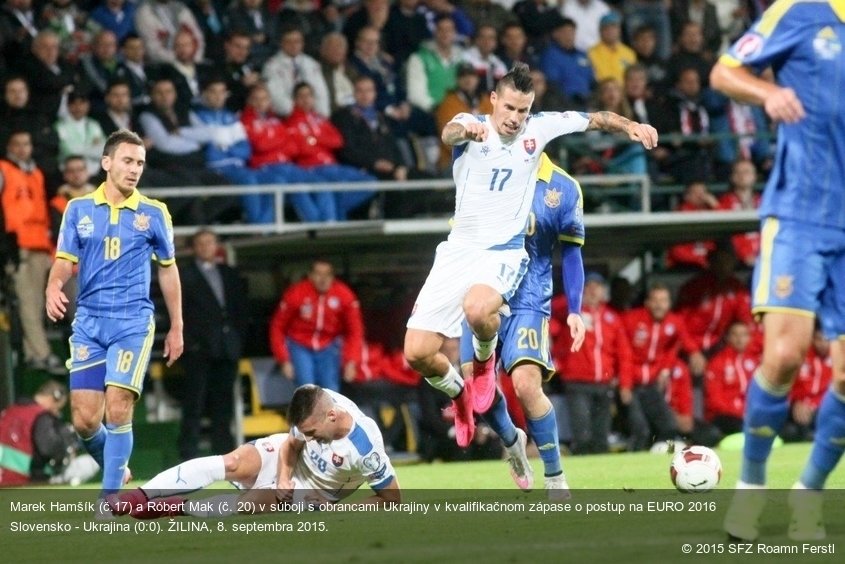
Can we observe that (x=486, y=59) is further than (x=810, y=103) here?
Yes

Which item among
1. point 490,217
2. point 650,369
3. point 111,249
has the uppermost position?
point 490,217

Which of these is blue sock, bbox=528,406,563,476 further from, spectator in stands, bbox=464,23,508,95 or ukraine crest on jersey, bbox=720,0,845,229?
spectator in stands, bbox=464,23,508,95

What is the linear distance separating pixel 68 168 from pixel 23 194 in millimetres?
522

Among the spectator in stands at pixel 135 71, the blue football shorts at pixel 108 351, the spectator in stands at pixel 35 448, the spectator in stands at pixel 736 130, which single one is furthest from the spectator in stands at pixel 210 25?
the blue football shorts at pixel 108 351

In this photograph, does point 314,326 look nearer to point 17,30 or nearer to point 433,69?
point 433,69

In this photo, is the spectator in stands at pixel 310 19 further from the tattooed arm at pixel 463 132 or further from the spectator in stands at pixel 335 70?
the tattooed arm at pixel 463 132

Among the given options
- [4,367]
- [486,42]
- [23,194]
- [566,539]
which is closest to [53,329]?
[4,367]

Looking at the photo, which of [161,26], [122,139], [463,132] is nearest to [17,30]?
[161,26]

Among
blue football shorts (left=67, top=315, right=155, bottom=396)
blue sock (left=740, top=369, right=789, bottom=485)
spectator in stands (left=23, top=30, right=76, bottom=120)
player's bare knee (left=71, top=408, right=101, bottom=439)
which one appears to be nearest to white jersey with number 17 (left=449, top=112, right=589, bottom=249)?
blue football shorts (left=67, top=315, right=155, bottom=396)

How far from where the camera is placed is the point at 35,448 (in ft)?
51.8

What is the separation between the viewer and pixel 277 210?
18.1m

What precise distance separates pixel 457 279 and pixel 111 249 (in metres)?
2.26

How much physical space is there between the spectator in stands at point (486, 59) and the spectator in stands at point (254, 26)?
8.09 ft

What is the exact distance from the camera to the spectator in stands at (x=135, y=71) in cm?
1805
